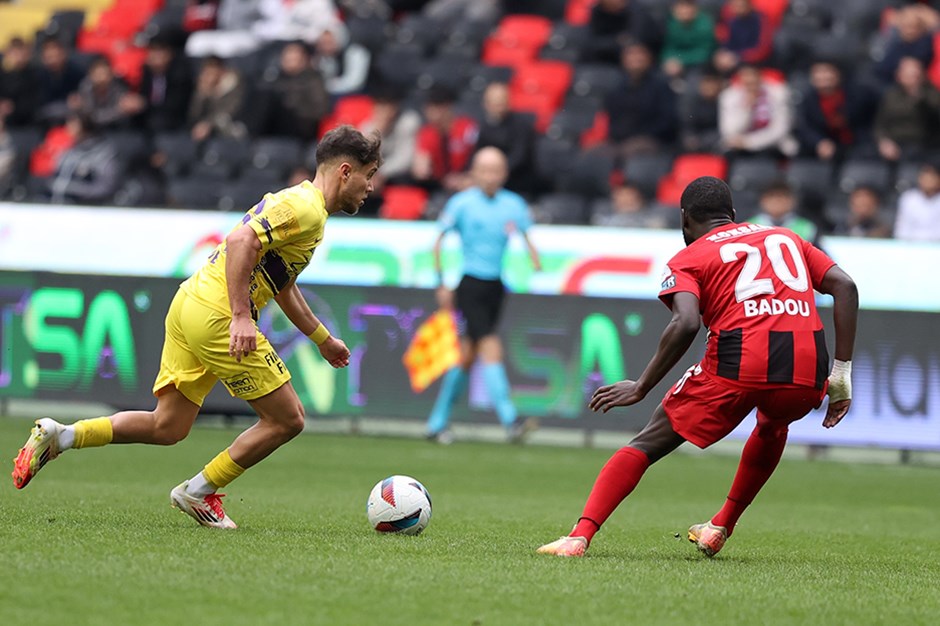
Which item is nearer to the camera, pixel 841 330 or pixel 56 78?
pixel 841 330

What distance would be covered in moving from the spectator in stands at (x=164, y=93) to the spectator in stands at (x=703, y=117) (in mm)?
6880

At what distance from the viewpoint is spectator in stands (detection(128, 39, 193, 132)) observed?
20984mm

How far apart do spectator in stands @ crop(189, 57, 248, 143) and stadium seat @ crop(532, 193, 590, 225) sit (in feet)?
14.8

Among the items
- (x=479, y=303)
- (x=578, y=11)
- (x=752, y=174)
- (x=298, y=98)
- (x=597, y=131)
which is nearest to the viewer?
(x=479, y=303)

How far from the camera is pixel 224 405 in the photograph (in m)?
15.4

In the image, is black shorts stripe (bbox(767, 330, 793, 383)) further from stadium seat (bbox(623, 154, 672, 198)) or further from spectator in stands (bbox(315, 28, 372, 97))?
spectator in stands (bbox(315, 28, 372, 97))

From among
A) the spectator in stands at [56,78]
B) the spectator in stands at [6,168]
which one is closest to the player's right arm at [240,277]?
the spectator in stands at [6,168]

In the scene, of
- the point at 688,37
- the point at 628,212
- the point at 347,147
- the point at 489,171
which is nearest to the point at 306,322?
the point at 347,147

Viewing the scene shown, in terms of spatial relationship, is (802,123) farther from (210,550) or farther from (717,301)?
(210,550)

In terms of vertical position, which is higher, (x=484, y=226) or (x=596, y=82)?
(x=596, y=82)

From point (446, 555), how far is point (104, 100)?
15.4m

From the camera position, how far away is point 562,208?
1803 cm

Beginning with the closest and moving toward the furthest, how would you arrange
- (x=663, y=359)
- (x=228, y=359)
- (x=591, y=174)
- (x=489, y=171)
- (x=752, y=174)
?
(x=663, y=359) < (x=228, y=359) < (x=489, y=171) < (x=752, y=174) < (x=591, y=174)

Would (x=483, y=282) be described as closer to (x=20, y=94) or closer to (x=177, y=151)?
(x=177, y=151)
